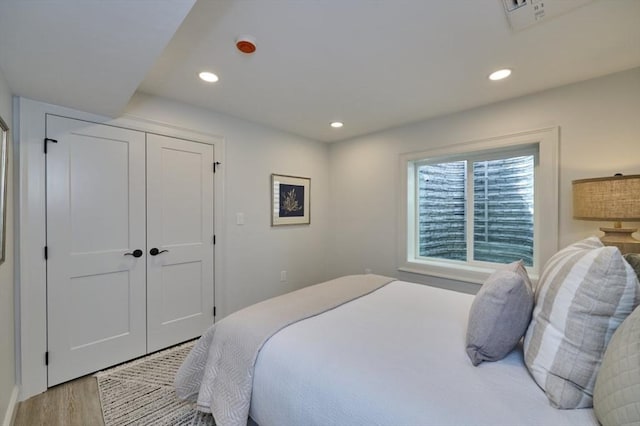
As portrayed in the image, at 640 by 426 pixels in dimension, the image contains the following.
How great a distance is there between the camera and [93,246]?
2184 millimetres

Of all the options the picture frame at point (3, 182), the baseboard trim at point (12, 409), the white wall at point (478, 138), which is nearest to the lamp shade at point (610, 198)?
the white wall at point (478, 138)

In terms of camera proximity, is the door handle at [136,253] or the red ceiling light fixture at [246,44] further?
the door handle at [136,253]

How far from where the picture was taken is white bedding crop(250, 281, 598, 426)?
2.82 feet

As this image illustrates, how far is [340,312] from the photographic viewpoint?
1.65 meters

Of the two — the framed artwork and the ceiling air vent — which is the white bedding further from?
the framed artwork

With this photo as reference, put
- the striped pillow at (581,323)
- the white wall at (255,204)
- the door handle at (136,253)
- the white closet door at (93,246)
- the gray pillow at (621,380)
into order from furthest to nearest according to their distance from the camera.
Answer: the white wall at (255,204), the door handle at (136,253), the white closet door at (93,246), the striped pillow at (581,323), the gray pillow at (621,380)

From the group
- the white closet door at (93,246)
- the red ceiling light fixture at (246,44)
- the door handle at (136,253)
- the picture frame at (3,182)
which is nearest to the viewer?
the picture frame at (3,182)

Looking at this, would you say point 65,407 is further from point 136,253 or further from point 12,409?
point 136,253

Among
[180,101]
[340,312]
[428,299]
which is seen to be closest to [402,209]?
[428,299]

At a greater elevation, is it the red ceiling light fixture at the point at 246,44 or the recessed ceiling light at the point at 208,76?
the recessed ceiling light at the point at 208,76

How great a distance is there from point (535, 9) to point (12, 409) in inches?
146

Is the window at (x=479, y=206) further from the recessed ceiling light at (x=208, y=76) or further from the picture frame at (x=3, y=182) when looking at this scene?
the picture frame at (x=3, y=182)

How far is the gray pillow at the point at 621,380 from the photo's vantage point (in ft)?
2.12

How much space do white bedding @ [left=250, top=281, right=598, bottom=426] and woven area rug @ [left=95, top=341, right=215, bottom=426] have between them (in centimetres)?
78
